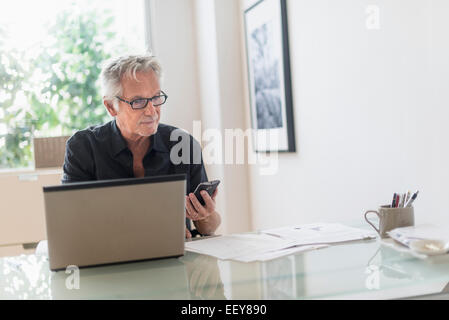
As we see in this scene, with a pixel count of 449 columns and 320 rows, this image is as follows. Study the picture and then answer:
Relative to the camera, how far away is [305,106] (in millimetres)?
2623

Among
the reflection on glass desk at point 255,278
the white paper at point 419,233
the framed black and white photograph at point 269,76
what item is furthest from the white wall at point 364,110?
the reflection on glass desk at point 255,278

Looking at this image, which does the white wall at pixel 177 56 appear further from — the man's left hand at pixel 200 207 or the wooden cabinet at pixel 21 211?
the man's left hand at pixel 200 207

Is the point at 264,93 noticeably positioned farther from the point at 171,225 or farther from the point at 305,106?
the point at 171,225

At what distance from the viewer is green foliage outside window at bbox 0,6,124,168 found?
3600 mm

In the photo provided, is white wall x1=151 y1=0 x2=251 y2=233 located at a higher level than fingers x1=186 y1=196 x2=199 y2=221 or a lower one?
higher

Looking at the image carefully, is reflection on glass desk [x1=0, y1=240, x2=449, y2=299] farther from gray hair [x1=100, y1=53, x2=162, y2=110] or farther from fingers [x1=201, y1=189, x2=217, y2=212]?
gray hair [x1=100, y1=53, x2=162, y2=110]

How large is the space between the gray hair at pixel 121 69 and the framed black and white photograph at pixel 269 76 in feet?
3.43

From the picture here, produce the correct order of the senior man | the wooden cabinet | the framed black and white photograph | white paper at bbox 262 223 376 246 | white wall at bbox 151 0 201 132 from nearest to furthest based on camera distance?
white paper at bbox 262 223 376 246 < the senior man < the wooden cabinet < the framed black and white photograph < white wall at bbox 151 0 201 132

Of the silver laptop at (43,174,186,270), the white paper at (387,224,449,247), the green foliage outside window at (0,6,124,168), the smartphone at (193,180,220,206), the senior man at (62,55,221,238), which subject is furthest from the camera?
the green foliage outside window at (0,6,124,168)

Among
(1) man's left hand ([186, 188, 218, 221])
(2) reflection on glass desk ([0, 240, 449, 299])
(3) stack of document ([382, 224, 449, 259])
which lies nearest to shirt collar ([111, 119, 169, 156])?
(1) man's left hand ([186, 188, 218, 221])

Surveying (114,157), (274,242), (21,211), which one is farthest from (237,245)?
(21,211)

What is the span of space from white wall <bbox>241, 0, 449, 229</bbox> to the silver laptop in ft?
3.14
